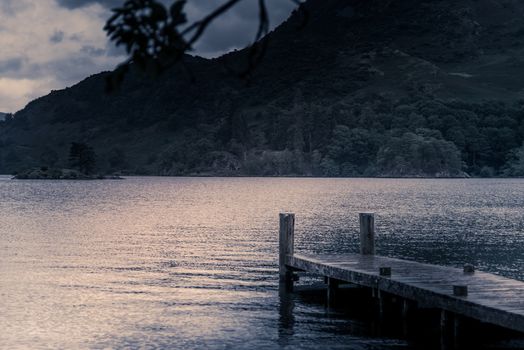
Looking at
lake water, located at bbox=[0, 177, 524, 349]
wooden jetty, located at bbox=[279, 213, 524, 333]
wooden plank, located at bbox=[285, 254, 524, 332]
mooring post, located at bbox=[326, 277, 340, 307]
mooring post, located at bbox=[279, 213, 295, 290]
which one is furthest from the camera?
mooring post, located at bbox=[279, 213, 295, 290]

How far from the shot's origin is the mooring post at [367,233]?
3419cm

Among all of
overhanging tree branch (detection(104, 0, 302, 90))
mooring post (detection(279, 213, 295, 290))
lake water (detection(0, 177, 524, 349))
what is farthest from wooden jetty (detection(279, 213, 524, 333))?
overhanging tree branch (detection(104, 0, 302, 90))

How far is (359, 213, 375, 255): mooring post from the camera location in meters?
34.2

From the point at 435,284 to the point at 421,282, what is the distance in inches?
24.4

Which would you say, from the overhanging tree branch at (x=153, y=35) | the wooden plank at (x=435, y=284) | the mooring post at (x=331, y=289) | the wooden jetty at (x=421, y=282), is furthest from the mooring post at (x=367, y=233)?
the overhanging tree branch at (x=153, y=35)

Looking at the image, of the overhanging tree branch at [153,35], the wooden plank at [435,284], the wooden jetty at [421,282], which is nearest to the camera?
the overhanging tree branch at [153,35]

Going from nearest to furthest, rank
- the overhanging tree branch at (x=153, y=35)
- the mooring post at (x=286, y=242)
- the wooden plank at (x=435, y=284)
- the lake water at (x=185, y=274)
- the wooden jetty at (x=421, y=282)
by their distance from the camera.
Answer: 1. the overhanging tree branch at (x=153, y=35)
2. the wooden plank at (x=435, y=284)
3. the wooden jetty at (x=421, y=282)
4. the lake water at (x=185, y=274)
5. the mooring post at (x=286, y=242)

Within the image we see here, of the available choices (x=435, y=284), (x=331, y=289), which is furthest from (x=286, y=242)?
(x=435, y=284)

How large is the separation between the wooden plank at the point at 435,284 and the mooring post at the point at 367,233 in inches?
21.1

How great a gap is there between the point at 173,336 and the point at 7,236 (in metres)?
44.3

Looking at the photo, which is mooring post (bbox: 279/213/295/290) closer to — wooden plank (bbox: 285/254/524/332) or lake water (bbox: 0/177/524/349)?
wooden plank (bbox: 285/254/524/332)

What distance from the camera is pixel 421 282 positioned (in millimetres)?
24766

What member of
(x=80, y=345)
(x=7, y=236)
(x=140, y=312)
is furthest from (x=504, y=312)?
(x=7, y=236)

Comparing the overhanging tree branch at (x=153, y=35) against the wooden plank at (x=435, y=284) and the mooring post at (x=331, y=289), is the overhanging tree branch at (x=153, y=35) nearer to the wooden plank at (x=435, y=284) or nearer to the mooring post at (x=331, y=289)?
the wooden plank at (x=435, y=284)
